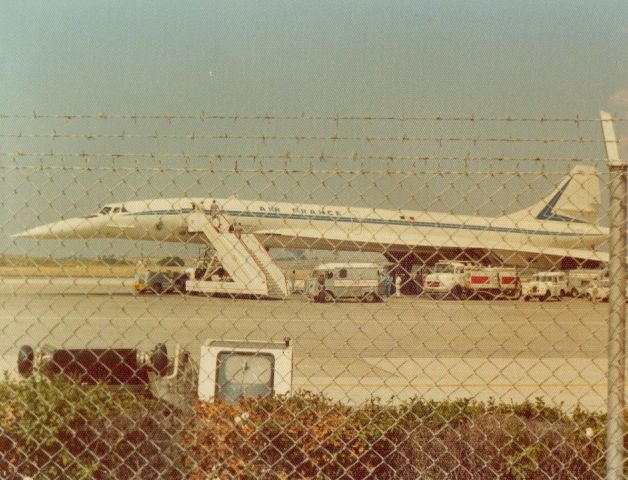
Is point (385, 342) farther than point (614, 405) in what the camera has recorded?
Yes

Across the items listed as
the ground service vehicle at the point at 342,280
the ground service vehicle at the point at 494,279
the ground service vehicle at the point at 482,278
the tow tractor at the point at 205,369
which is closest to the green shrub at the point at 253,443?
the tow tractor at the point at 205,369

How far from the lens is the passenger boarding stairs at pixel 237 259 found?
71.1 ft

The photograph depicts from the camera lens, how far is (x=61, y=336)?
1532 centimetres

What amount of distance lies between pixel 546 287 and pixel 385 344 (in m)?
20.1

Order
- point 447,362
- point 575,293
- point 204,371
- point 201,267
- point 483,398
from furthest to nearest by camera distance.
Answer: point 575,293 → point 201,267 → point 447,362 → point 483,398 → point 204,371

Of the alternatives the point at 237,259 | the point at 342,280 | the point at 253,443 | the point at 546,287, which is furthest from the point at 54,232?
the point at 546,287

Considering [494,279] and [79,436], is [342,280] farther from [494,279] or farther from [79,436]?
[79,436]

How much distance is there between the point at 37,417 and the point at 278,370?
2065mm

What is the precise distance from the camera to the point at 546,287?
3303 centimetres

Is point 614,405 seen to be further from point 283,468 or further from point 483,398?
point 483,398

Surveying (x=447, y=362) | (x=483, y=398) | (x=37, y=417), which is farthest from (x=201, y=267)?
(x=37, y=417)

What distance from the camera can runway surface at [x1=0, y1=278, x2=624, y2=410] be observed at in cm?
848

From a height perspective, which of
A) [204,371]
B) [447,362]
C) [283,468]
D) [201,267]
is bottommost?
[283,468]

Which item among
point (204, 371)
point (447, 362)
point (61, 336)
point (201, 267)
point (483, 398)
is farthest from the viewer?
point (201, 267)
